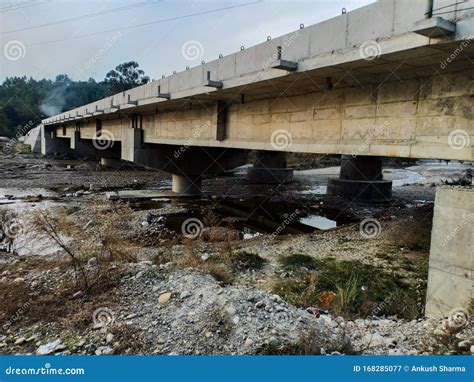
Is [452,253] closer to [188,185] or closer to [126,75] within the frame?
[188,185]

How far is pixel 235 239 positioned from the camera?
10508mm

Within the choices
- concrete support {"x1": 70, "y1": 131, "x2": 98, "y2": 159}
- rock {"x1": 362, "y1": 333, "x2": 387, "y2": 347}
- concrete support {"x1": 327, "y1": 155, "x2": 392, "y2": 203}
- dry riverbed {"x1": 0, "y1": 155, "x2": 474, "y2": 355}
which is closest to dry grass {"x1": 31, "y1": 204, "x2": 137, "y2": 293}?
dry riverbed {"x1": 0, "y1": 155, "x2": 474, "y2": 355}

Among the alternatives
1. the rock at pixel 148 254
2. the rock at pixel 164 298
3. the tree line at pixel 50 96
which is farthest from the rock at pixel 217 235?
the tree line at pixel 50 96

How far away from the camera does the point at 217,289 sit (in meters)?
5.31

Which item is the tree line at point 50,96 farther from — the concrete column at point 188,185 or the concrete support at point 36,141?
the concrete column at point 188,185

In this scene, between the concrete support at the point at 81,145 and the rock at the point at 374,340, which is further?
the concrete support at the point at 81,145

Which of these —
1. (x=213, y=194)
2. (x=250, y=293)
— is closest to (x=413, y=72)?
(x=250, y=293)

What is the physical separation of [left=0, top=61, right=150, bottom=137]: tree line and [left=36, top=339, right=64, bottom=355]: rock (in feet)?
214

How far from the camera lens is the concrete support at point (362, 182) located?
17.3m

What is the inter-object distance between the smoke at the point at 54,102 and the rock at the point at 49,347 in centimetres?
7440

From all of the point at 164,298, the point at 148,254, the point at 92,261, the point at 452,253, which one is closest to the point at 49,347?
the point at 164,298

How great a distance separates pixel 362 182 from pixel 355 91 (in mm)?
11557

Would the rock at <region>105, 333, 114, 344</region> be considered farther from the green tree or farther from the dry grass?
the green tree

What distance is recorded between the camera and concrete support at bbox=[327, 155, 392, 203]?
56.7ft
